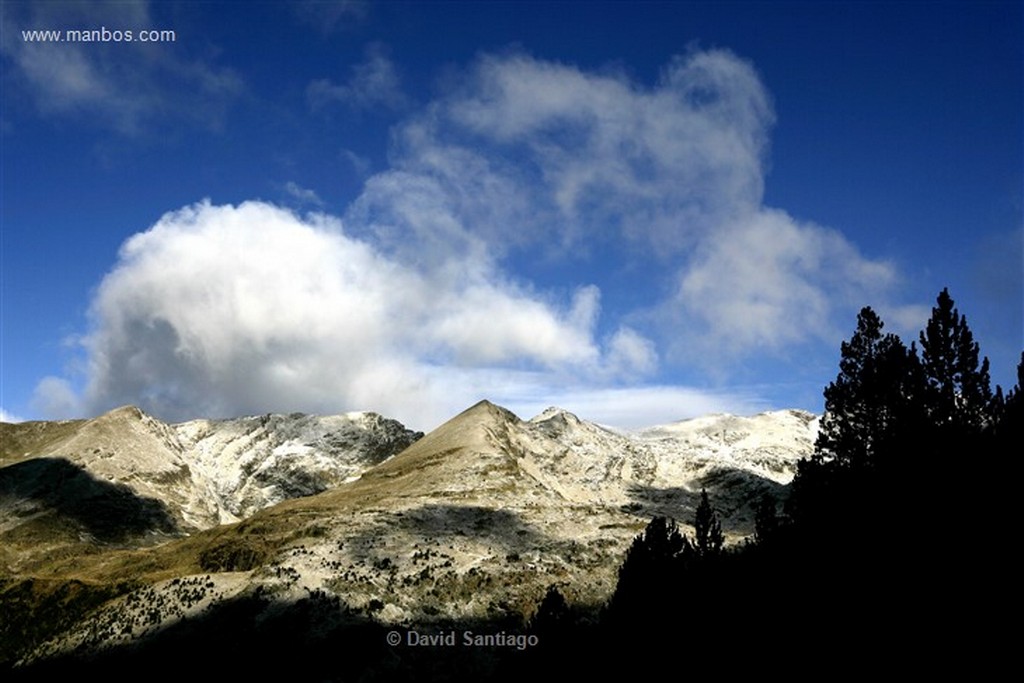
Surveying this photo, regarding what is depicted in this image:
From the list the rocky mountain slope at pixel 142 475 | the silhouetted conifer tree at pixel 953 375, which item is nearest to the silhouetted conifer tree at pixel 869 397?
the silhouetted conifer tree at pixel 953 375

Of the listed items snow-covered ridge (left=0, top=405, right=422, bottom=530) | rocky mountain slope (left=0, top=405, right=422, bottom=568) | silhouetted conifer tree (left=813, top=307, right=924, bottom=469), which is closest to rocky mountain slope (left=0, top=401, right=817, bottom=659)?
snow-covered ridge (left=0, top=405, right=422, bottom=530)

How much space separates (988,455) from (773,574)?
13.1m

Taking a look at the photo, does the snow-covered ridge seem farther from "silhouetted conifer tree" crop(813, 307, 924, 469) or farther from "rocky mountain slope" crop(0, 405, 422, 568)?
"silhouetted conifer tree" crop(813, 307, 924, 469)

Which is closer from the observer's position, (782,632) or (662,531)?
(782,632)

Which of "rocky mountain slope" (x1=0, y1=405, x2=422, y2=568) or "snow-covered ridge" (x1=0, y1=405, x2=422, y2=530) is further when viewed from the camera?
"snow-covered ridge" (x1=0, y1=405, x2=422, y2=530)

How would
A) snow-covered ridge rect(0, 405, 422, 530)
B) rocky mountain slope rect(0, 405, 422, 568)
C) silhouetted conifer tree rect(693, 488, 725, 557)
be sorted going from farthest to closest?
snow-covered ridge rect(0, 405, 422, 530) < rocky mountain slope rect(0, 405, 422, 568) < silhouetted conifer tree rect(693, 488, 725, 557)

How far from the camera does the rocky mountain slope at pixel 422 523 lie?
6031 centimetres

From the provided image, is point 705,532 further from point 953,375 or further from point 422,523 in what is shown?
point 422,523

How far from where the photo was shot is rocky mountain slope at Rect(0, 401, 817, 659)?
60312 millimetres

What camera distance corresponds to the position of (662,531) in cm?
4172

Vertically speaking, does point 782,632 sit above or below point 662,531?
below

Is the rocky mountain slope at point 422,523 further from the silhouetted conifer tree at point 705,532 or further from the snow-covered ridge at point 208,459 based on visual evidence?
the silhouetted conifer tree at point 705,532

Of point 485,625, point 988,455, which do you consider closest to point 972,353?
point 988,455

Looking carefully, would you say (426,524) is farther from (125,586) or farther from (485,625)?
(125,586)
